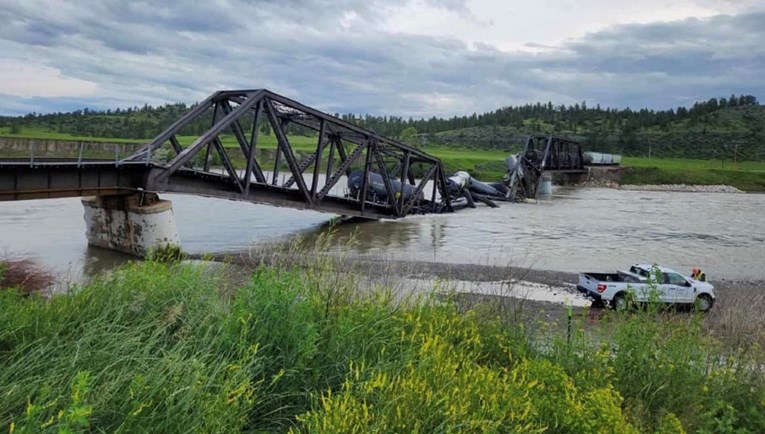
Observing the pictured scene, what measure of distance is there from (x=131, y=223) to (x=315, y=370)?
2271 centimetres

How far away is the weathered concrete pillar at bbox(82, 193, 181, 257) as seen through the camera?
83.3 ft

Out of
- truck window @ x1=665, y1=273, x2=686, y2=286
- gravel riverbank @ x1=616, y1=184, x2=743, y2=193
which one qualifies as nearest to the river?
truck window @ x1=665, y1=273, x2=686, y2=286

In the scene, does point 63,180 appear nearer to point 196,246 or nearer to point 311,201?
point 196,246

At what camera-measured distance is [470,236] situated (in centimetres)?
3894

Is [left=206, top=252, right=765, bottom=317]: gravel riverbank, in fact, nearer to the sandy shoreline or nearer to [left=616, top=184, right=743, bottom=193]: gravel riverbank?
the sandy shoreline

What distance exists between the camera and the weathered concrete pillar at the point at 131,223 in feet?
83.3

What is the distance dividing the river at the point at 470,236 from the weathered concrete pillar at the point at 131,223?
2.58 ft

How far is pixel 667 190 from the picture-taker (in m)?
102

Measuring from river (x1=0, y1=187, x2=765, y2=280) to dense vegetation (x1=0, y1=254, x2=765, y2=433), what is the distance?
14.9 m

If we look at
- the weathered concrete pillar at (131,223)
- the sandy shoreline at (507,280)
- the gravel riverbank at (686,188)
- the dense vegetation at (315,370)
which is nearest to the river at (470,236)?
the weathered concrete pillar at (131,223)

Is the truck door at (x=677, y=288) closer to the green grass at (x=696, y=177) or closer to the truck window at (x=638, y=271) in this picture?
the truck window at (x=638, y=271)

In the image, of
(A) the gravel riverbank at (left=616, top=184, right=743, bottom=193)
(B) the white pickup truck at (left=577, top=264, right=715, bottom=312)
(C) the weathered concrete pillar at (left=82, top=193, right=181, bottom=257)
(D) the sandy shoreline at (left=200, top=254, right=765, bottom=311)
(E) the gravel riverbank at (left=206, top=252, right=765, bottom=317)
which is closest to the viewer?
(B) the white pickup truck at (left=577, top=264, right=715, bottom=312)

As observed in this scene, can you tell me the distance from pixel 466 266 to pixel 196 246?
46.4ft

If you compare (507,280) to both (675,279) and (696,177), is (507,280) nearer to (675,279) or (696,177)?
(675,279)
